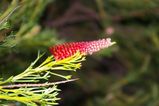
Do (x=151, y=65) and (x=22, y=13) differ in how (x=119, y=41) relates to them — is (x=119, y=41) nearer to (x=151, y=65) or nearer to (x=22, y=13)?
(x=151, y=65)

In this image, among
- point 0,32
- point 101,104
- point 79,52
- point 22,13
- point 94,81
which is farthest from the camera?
point 94,81

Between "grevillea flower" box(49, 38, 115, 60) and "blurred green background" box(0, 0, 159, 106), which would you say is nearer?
"grevillea flower" box(49, 38, 115, 60)

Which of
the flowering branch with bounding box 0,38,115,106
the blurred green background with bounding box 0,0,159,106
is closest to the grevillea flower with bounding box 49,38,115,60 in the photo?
the flowering branch with bounding box 0,38,115,106

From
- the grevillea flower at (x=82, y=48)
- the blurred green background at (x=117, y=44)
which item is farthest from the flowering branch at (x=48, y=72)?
the blurred green background at (x=117, y=44)

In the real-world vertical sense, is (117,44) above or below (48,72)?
above

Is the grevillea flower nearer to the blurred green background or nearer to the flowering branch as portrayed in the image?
the flowering branch

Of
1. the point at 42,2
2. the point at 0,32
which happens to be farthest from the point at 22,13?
the point at 0,32

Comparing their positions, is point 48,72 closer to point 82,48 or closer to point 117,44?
point 82,48

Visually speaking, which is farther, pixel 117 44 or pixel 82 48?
pixel 117 44

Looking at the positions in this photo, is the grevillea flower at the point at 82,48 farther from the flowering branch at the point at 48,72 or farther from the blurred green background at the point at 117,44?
the blurred green background at the point at 117,44

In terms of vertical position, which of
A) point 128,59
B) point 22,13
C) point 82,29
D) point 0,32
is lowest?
point 0,32

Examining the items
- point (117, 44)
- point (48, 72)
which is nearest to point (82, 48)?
point (48, 72)
